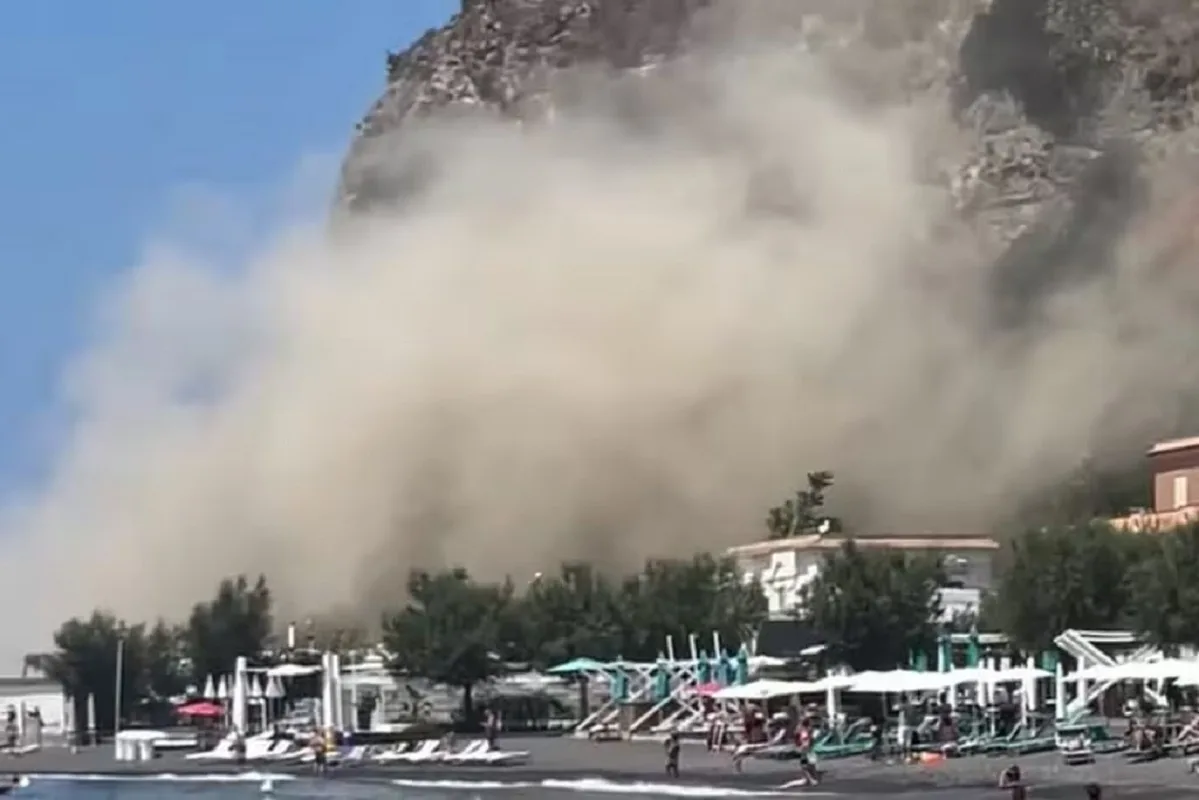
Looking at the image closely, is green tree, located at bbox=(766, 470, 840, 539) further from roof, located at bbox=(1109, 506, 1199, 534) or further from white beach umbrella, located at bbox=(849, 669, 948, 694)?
white beach umbrella, located at bbox=(849, 669, 948, 694)

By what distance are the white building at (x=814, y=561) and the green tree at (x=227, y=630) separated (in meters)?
22.3

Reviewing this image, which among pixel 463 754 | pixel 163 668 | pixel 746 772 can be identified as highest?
pixel 163 668

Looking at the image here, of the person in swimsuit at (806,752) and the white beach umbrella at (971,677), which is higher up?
the white beach umbrella at (971,677)

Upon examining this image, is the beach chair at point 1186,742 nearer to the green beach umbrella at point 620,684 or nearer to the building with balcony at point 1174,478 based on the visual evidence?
the green beach umbrella at point 620,684

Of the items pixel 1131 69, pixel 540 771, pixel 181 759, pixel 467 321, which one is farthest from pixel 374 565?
pixel 540 771

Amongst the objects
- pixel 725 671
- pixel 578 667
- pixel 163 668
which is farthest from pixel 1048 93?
pixel 725 671

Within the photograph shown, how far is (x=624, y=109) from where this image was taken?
197125 mm

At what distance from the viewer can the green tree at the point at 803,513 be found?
135500mm

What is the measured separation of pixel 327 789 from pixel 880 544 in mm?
54050

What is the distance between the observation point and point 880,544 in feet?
377

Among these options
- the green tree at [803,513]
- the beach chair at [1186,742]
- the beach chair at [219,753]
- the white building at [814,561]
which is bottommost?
the beach chair at [1186,742]

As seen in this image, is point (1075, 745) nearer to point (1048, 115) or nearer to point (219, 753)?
point (219, 753)

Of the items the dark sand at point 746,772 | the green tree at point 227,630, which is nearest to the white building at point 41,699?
the green tree at point 227,630

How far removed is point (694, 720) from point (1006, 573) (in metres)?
11.6
